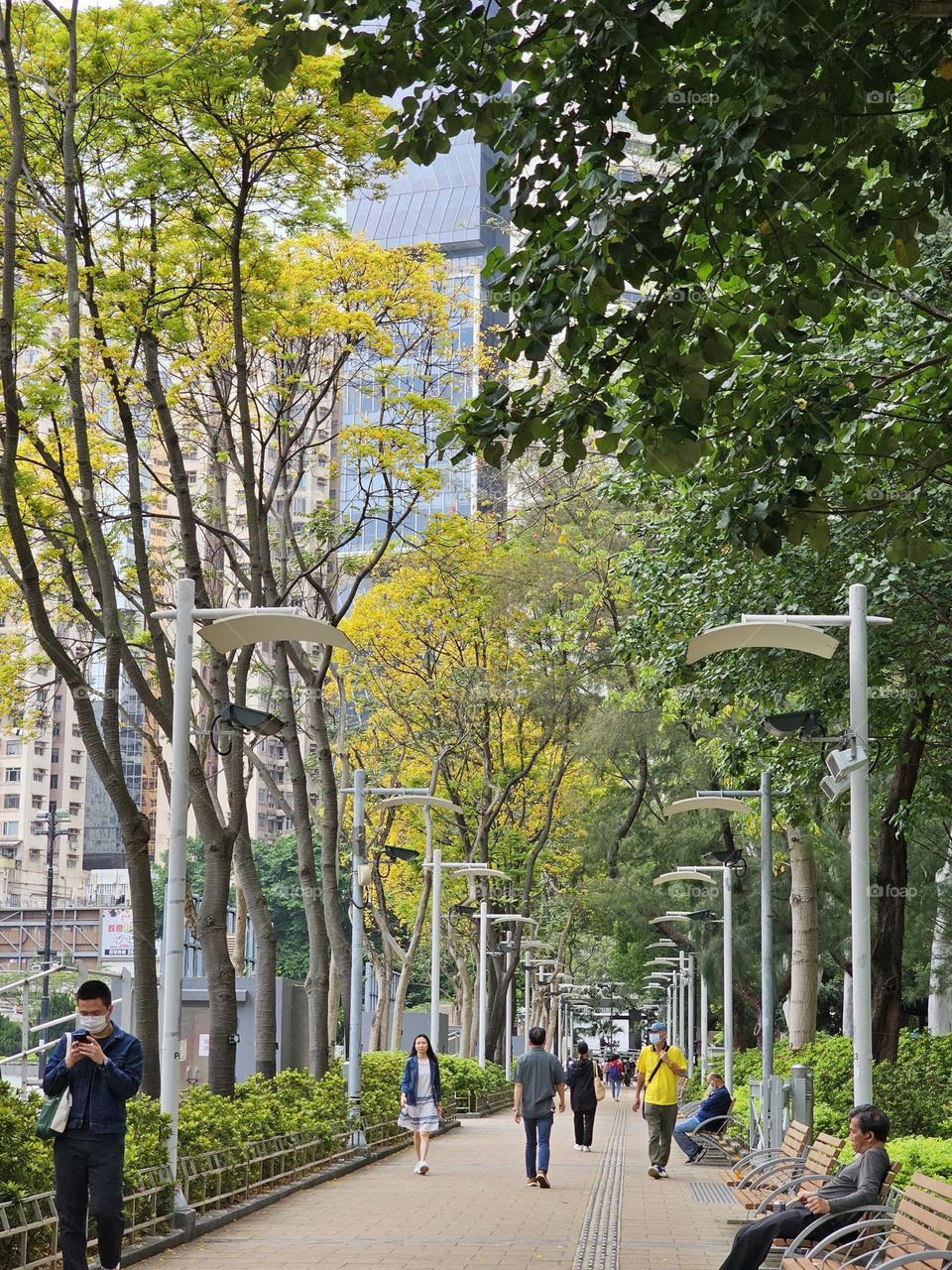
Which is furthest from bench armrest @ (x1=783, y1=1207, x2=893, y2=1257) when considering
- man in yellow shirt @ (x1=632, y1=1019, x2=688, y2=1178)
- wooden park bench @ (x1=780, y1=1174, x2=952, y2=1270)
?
man in yellow shirt @ (x1=632, y1=1019, x2=688, y2=1178)

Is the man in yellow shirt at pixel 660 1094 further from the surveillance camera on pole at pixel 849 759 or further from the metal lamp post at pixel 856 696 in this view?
the surveillance camera on pole at pixel 849 759

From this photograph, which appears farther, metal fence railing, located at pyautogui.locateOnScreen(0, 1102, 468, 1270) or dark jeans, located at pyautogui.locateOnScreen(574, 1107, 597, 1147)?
dark jeans, located at pyautogui.locateOnScreen(574, 1107, 597, 1147)

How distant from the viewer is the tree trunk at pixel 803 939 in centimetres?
2656

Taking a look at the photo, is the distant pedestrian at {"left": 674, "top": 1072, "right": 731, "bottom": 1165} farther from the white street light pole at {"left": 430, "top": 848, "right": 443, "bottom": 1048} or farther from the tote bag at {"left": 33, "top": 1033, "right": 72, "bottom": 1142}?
the tote bag at {"left": 33, "top": 1033, "right": 72, "bottom": 1142}

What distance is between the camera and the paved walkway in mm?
11641

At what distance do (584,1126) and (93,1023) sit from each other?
16216mm

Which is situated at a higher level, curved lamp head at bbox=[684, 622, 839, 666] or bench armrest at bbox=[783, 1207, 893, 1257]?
curved lamp head at bbox=[684, 622, 839, 666]

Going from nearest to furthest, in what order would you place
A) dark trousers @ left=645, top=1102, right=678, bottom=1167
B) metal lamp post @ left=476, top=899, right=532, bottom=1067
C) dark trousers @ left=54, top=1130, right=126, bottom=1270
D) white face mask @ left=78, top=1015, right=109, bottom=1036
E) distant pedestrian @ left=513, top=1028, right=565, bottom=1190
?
dark trousers @ left=54, top=1130, right=126, bottom=1270
white face mask @ left=78, top=1015, right=109, bottom=1036
distant pedestrian @ left=513, top=1028, right=565, bottom=1190
dark trousers @ left=645, top=1102, right=678, bottom=1167
metal lamp post @ left=476, top=899, right=532, bottom=1067

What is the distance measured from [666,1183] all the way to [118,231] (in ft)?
38.7

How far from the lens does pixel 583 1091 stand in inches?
896

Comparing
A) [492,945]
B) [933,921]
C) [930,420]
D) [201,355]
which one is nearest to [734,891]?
[933,921]

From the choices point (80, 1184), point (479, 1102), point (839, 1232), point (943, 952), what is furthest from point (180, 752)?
point (479, 1102)

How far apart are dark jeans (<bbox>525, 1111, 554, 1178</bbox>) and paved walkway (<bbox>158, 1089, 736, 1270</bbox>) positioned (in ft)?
0.81

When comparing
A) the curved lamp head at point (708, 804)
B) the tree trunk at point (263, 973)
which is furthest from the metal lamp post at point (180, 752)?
the curved lamp head at point (708, 804)
